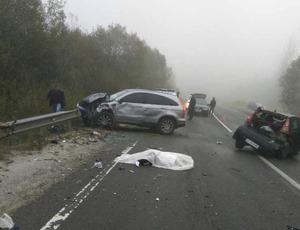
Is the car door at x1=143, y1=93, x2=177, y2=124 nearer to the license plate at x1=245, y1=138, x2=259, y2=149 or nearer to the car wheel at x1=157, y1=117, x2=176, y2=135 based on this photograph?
the car wheel at x1=157, y1=117, x2=176, y2=135

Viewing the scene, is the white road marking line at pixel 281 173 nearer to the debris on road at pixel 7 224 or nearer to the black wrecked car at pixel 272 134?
the black wrecked car at pixel 272 134

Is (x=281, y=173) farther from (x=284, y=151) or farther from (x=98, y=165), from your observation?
(x=98, y=165)

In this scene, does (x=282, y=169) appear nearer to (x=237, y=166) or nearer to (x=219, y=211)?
(x=237, y=166)

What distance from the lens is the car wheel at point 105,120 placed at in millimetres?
17594

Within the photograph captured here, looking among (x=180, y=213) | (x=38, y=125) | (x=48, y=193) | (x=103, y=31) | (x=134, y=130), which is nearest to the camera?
(x=180, y=213)

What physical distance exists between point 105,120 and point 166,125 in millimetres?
2584

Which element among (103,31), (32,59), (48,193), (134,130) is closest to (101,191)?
(48,193)

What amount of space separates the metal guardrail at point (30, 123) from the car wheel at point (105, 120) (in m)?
1.06

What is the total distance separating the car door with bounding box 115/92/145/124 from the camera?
706 inches

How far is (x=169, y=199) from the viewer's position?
24.2 ft

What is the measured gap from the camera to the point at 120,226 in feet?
18.9

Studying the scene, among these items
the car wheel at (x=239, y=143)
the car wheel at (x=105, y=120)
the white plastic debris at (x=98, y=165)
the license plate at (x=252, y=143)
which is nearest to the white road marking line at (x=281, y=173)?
the license plate at (x=252, y=143)

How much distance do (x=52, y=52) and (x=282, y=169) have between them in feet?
43.2

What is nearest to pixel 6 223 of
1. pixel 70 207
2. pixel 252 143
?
pixel 70 207
